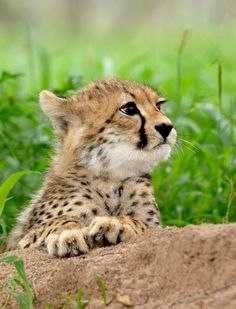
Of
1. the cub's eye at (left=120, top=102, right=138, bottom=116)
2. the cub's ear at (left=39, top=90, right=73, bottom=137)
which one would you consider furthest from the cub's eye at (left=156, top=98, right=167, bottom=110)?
the cub's ear at (left=39, top=90, right=73, bottom=137)

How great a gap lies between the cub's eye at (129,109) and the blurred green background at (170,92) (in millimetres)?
438

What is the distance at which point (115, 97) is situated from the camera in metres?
5.39

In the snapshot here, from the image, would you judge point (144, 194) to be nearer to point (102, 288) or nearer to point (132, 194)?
point (132, 194)

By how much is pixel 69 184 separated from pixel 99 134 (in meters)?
0.31

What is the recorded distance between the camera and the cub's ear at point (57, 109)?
18.0ft

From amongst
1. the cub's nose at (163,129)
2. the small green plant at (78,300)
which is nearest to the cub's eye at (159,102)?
the cub's nose at (163,129)

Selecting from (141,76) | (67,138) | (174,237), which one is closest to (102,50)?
(141,76)

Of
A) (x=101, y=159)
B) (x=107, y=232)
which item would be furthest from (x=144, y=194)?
(x=107, y=232)

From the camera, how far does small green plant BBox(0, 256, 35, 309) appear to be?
410cm

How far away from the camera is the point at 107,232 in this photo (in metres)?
4.64

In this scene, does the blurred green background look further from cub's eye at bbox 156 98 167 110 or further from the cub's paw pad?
the cub's paw pad

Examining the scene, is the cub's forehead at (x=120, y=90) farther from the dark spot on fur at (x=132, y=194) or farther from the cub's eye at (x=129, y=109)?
the dark spot on fur at (x=132, y=194)

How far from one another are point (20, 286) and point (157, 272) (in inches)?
25.1

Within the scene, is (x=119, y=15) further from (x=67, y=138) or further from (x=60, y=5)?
(x=67, y=138)
